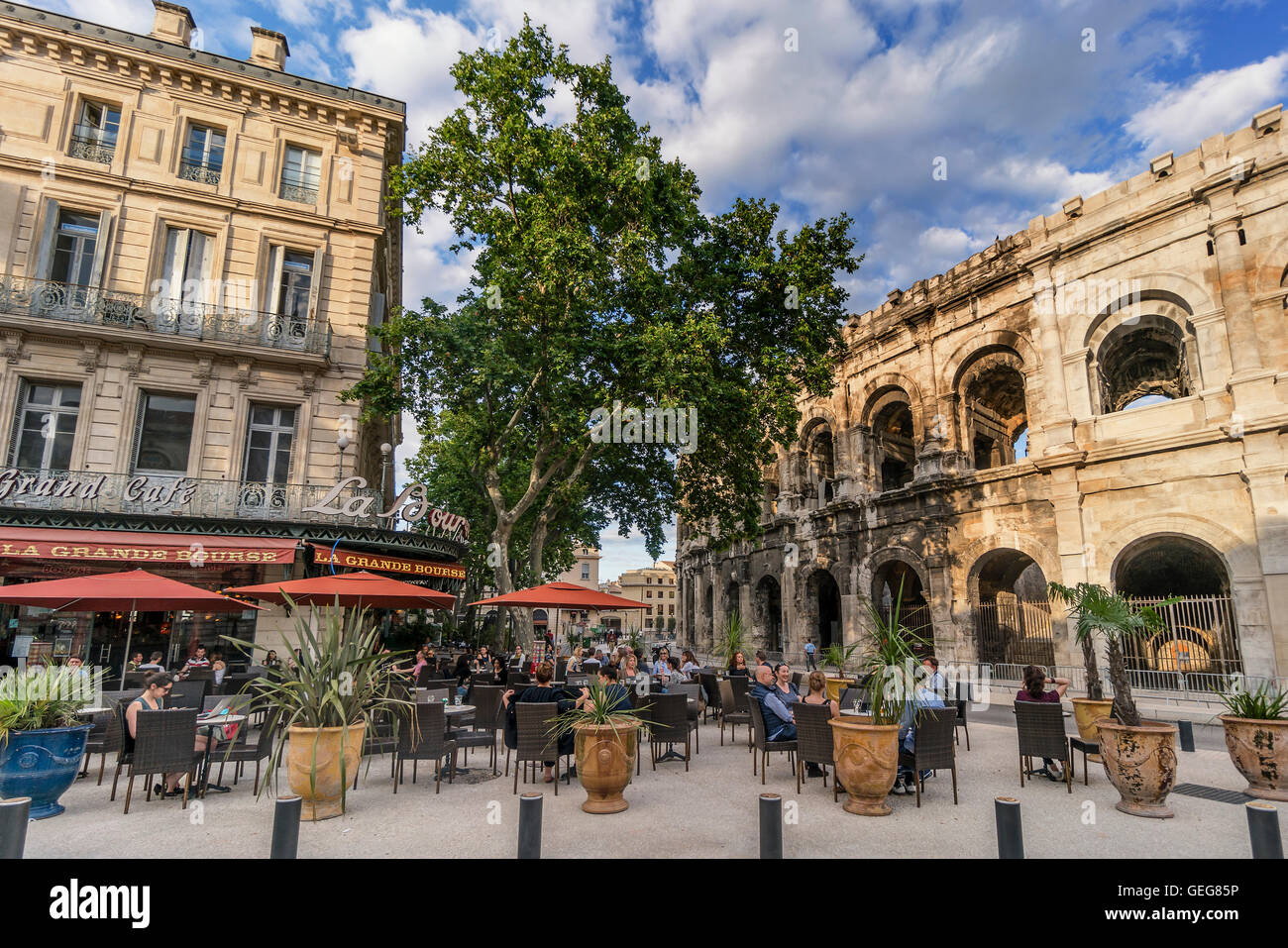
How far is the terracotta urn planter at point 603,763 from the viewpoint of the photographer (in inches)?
252

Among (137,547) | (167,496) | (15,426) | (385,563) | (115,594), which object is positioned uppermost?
(15,426)

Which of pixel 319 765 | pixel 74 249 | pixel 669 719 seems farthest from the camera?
pixel 74 249

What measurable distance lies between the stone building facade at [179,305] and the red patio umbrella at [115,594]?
3.98 metres

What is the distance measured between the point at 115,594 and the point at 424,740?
5.04m

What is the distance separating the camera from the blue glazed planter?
6.02 metres

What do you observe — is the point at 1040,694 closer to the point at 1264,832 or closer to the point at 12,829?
the point at 1264,832

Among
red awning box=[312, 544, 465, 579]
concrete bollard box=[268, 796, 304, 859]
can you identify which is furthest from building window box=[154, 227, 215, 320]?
concrete bollard box=[268, 796, 304, 859]

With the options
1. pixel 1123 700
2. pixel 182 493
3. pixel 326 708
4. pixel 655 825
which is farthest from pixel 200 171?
pixel 1123 700

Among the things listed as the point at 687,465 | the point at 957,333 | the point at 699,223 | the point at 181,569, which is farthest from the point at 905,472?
the point at 181,569

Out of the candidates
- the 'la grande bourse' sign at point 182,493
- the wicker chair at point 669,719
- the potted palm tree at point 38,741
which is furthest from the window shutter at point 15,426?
the wicker chair at point 669,719

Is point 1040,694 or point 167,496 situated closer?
point 1040,694

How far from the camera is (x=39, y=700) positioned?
6301 mm

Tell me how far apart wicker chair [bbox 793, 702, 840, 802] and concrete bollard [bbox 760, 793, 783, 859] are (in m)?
2.54
